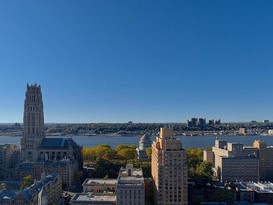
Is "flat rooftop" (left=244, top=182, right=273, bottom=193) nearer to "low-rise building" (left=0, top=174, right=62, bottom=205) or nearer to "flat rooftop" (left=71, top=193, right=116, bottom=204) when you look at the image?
"flat rooftop" (left=71, top=193, right=116, bottom=204)

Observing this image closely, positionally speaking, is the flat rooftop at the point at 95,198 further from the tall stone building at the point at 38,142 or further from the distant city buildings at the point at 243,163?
the distant city buildings at the point at 243,163

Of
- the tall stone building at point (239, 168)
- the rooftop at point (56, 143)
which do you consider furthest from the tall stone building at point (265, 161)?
the rooftop at point (56, 143)

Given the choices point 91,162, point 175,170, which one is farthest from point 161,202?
point 91,162

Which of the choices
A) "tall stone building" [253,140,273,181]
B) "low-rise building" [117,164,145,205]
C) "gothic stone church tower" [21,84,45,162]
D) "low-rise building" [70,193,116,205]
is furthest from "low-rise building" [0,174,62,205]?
"tall stone building" [253,140,273,181]

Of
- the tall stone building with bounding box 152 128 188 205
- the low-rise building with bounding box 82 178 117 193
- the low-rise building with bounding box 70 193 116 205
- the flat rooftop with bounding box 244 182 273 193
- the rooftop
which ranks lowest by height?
the flat rooftop with bounding box 244 182 273 193

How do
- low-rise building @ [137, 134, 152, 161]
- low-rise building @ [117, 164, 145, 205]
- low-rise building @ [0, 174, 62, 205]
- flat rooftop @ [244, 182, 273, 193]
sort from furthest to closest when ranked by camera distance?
1. low-rise building @ [137, 134, 152, 161]
2. flat rooftop @ [244, 182, 273, 193]
3. low-rise building @ [117, 164, 145, 205]
4. low-rise building @ [0, 174, 62, 205]

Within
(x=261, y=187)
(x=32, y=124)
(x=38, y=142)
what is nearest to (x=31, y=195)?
(x=38, y=142)

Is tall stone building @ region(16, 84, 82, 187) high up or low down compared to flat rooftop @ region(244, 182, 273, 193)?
up

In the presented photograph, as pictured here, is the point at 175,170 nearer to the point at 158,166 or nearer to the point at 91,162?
the point at 158,166
